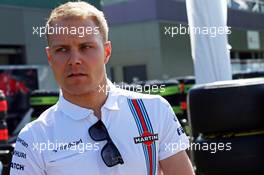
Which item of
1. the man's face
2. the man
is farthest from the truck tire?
the man's face

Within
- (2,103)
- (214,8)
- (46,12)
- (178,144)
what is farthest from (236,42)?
(178,144)

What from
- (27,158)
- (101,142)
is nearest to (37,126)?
(27,158)

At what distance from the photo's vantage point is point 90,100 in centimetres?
156

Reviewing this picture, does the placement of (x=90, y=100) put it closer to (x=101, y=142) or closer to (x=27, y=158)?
(x=101, y=142)

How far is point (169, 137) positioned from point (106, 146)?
8.5 inches

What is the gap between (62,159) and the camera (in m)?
1.47

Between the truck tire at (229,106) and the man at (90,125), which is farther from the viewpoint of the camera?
the truck tire at (229,106)

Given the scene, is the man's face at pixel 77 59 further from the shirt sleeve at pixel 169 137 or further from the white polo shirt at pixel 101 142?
the shirt sleeve at pixel 169 137

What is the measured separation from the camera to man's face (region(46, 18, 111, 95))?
154 cm

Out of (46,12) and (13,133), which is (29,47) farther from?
(13,133)

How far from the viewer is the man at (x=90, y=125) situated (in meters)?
1.48

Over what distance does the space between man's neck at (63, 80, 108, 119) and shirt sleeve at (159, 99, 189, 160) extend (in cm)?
20

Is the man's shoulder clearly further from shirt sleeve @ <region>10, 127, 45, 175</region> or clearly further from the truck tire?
the truck tire

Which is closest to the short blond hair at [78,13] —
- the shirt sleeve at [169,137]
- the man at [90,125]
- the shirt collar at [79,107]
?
the man at [90,125]
